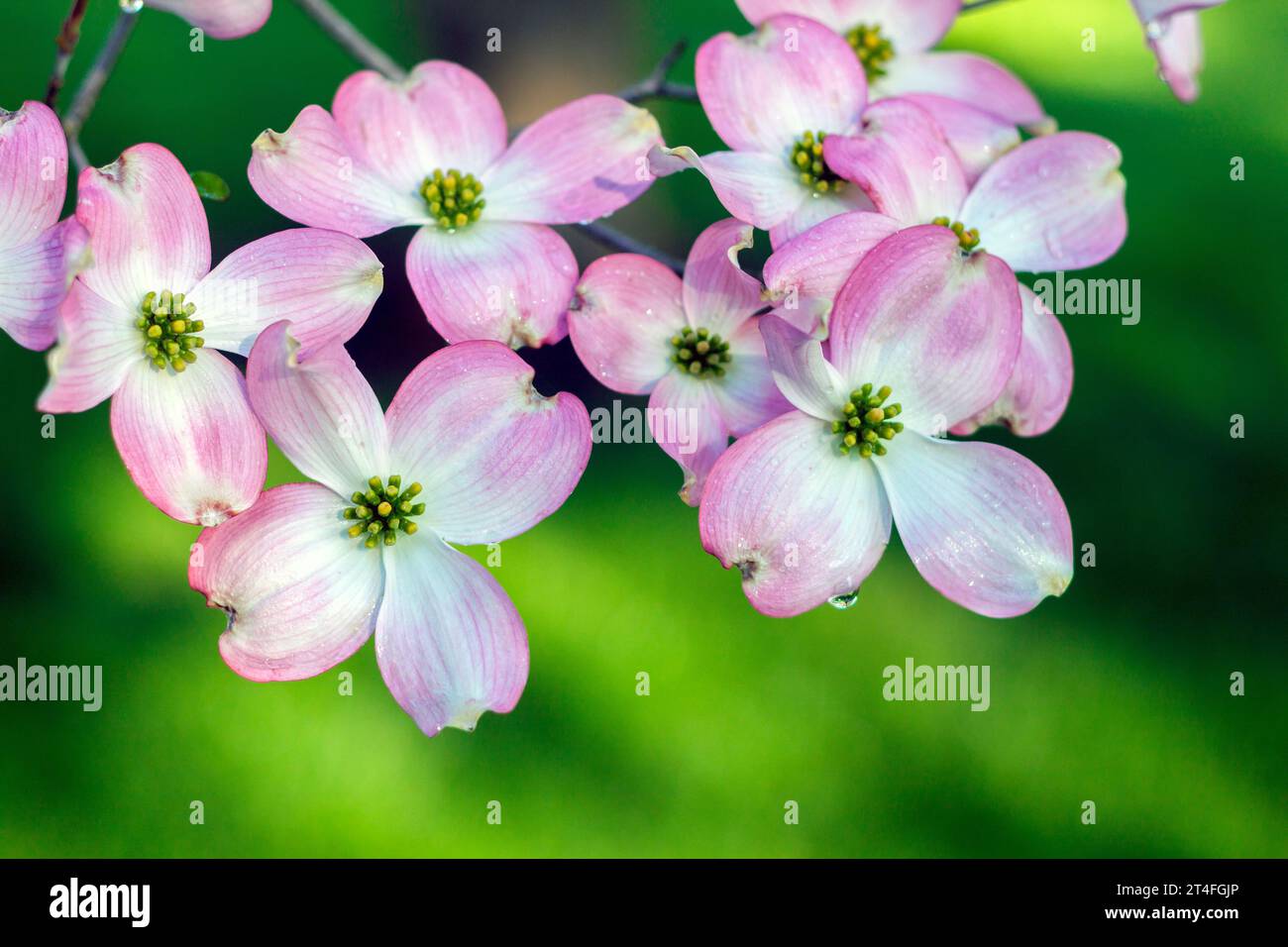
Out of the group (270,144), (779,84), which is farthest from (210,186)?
(779,84)

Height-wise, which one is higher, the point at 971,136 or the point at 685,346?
the point at 971,136

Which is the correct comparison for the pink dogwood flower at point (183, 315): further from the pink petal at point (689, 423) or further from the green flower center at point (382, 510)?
the pink petal at point (689, 423)

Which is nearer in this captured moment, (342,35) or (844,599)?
(844,599)

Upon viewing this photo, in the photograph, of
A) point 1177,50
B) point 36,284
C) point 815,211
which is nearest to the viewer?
point 36,284

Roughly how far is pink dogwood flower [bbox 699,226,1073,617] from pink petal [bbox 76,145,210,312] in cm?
34

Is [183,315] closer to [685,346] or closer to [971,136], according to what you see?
[685,346]

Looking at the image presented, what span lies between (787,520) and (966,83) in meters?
0.46

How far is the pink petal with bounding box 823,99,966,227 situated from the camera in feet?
2.16

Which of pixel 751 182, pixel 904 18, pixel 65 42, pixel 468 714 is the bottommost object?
pixel 468 714

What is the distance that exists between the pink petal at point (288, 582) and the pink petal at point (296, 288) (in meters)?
0.09

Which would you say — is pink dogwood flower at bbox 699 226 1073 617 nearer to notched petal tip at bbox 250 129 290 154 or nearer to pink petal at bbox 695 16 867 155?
pink petal at bbox 695 16 867 155

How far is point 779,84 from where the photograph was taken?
73cm

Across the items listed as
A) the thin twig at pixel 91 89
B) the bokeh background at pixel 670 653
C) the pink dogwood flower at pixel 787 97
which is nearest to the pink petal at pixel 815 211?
the pink dogwood flower at pixel 787 97

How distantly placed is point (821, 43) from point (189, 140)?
120 cm
